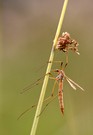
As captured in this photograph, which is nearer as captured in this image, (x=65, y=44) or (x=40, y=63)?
(x=65, y=44)

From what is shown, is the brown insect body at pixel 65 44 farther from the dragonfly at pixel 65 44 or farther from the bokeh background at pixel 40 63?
the bokeh background at pixel 40 63

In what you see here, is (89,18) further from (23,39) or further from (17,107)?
(17,107)

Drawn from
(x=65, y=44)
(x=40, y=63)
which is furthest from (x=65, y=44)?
(x=40, y=63)

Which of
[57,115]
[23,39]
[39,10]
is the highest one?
[39,10]

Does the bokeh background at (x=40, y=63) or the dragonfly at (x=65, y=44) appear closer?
the dragonfly at (x=65, y=44)

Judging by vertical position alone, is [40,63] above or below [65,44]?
below

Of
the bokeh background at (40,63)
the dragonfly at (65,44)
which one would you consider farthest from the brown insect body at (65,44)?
the bokeh background at (40,63)

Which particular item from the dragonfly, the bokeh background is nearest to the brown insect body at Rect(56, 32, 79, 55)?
the dragonfly

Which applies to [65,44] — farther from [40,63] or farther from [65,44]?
[40,63]

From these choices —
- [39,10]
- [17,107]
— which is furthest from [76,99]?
[39,10]
